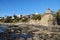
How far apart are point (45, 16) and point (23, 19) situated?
75.6 feet

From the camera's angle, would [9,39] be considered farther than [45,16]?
No

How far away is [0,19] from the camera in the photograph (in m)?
95.2

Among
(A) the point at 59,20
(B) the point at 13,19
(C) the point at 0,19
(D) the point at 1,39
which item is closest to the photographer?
(D) the point at 1,39

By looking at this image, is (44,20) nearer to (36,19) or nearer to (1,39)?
(36,19)

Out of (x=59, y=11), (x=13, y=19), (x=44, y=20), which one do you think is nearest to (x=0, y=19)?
(x=13, y=19)

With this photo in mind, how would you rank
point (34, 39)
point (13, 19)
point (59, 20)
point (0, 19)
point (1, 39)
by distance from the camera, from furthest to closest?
1. point (0, 19)
2. point (13, 19)
3. point (59, 20)
4. point (34, 39)
5. point (1, 39)

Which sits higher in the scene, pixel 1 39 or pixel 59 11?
pixel 59 11

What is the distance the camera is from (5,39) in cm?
1141

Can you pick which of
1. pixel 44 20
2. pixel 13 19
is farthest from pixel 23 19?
pixel 44 20

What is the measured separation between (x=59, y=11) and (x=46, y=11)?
19637 millimetres

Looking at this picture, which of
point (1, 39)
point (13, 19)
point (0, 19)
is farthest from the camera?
point (0, 19)

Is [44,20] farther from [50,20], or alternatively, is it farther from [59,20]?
[59,20]

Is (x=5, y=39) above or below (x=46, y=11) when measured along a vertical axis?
below

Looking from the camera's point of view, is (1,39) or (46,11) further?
(46,11)
